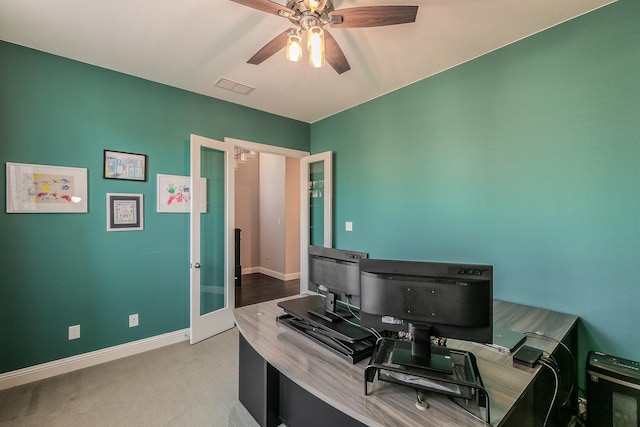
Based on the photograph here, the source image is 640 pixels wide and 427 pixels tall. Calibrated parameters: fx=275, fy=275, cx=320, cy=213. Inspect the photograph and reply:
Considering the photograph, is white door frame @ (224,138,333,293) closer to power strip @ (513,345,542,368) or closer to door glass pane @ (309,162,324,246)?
door glass pane @ (309,162,324,246)

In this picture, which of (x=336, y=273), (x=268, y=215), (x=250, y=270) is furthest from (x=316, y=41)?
(x=250, y=270)

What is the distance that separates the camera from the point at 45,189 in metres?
2.41

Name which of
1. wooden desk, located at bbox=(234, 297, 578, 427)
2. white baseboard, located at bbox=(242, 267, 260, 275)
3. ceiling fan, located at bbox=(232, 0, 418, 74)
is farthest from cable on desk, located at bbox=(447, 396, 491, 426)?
white baseboard, located at bbox=(242, 267, 260, 275)

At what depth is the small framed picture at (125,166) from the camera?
8.87 ft

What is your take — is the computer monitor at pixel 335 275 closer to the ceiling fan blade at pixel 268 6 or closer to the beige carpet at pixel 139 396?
the beige carpet at pixel 139 396

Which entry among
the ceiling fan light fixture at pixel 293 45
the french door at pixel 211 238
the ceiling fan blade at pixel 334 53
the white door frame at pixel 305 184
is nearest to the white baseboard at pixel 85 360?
the french door at pixel 211 238

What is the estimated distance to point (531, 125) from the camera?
2217 mm

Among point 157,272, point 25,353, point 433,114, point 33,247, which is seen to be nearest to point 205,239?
point 157,272

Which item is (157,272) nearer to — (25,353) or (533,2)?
(25,353)

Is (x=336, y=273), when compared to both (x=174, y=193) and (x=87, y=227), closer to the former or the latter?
(x=174, y=193)

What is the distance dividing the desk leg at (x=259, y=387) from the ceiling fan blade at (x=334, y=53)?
2.09 m

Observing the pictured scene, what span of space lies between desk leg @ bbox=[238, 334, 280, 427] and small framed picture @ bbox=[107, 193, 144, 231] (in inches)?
71.0

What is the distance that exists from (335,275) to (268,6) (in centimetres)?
157

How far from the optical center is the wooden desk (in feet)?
3.19
